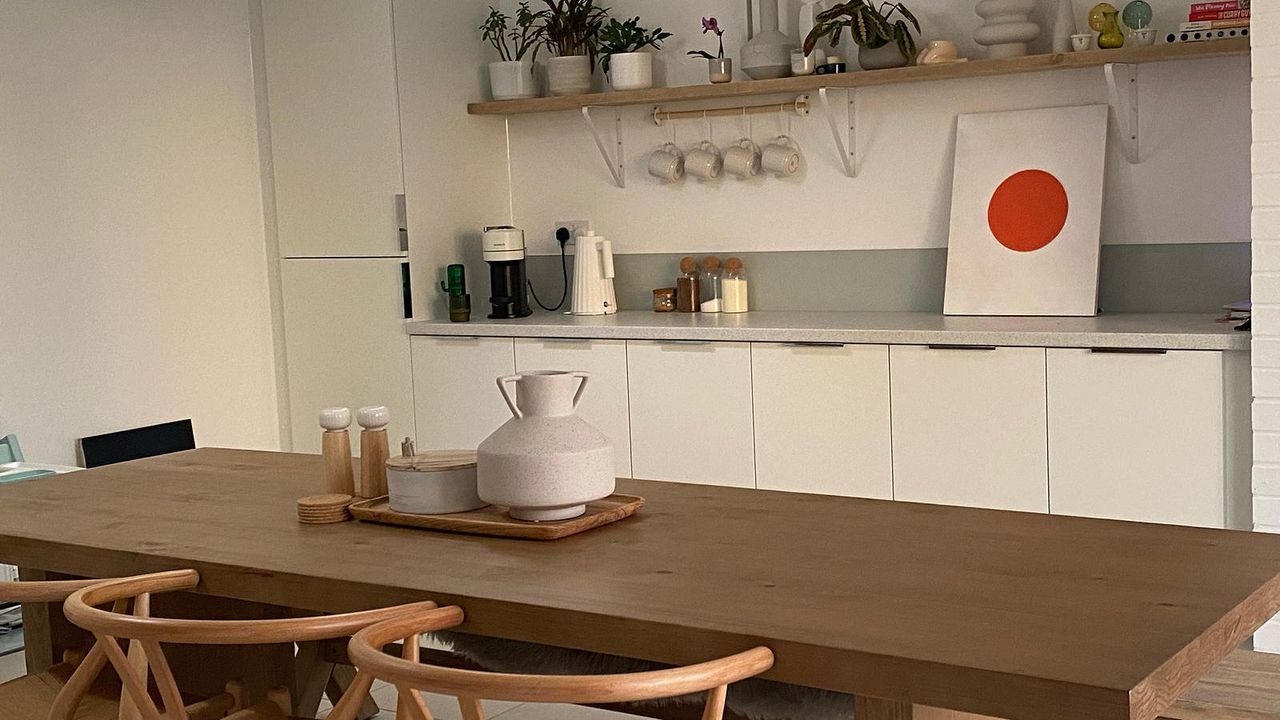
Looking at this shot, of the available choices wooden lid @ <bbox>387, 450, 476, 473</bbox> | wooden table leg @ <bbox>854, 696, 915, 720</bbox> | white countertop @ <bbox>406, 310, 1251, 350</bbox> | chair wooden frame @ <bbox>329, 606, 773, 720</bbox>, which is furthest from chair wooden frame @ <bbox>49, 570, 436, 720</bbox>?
white countertop @ <bbox>406, 310, 1251, 350</bbox>

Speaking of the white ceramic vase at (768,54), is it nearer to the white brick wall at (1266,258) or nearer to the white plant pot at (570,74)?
the white plant pot at (570,74)

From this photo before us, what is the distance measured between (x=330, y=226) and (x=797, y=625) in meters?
3.99

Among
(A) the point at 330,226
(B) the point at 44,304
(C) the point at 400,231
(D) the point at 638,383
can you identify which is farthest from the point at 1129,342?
(B) the point at 44,304

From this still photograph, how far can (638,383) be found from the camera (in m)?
4.77

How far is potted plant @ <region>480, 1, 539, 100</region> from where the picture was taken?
17.7 feet

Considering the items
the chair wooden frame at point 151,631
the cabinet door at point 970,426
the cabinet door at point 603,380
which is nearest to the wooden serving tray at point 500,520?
the chair wooden frame at point 151,631

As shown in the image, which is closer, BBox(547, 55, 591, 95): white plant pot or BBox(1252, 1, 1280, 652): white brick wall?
BBox(1252, 1, 1280, 652): white brick wall

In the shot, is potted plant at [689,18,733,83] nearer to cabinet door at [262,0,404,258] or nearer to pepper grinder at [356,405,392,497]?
cabinet door at [262,0,404,258]

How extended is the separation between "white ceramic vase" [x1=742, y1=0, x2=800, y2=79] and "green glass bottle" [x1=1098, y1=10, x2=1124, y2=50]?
3.45ft

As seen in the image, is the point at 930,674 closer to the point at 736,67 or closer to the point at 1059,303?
the point at 1059,303

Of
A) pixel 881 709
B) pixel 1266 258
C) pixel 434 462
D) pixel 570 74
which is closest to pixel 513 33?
pixel 570 74

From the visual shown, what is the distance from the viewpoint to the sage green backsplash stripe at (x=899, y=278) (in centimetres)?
439

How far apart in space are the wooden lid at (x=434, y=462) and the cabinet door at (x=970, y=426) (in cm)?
195

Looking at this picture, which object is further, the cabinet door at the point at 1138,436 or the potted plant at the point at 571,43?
the potted plant at the point at 571,43
